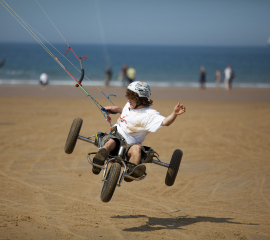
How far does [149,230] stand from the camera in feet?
18.6

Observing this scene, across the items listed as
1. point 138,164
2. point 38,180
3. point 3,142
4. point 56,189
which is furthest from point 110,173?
point 3,142

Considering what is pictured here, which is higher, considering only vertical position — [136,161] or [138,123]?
[138,123]

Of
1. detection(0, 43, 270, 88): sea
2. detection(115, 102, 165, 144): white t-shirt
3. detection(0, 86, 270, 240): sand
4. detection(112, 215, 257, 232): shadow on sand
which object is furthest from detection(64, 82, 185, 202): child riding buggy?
detection(0, 43, 270, 88): sea

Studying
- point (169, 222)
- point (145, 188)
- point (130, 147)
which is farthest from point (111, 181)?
point (145, 188)

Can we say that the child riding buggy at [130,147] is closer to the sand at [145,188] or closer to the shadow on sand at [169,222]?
the shadow on sand at [169,222]

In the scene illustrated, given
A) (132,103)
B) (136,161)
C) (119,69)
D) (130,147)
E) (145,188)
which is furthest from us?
(119,69)

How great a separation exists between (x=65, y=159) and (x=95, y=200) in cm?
329

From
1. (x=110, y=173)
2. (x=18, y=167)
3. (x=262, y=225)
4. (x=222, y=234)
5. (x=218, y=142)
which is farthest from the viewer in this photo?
(x=218, y=142)

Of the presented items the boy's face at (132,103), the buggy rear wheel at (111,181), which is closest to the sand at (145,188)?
the buggy rear wheel at (111,181)

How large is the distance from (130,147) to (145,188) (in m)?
2.86

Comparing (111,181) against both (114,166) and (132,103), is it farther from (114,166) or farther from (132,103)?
(132,103)

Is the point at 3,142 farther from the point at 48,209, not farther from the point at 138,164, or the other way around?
the point at 138,164

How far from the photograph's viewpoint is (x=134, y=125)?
18.1ft

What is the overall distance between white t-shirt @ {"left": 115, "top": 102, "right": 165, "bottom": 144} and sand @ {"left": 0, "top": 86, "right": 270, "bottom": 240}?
160cm
